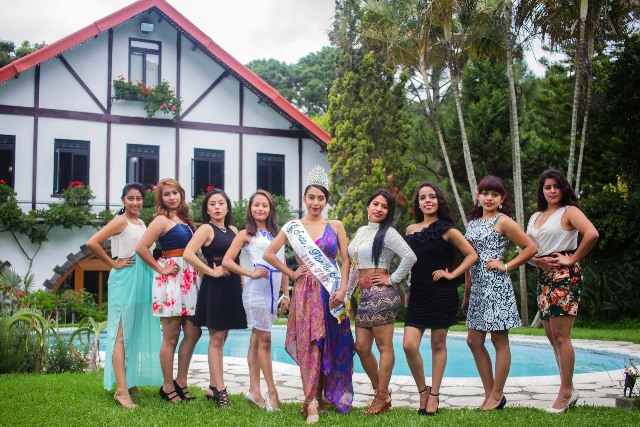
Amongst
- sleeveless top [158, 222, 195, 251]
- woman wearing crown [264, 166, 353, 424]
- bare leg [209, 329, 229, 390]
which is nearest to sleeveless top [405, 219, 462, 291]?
woman wearing crown [264, 166, 353, 424]

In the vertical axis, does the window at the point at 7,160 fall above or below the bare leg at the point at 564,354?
above

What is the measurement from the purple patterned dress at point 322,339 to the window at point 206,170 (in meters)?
11.3

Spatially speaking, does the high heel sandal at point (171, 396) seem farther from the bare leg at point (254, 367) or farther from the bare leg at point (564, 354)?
the bare leg at point (564, 354)

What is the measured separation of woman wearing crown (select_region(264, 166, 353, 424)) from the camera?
4.43m

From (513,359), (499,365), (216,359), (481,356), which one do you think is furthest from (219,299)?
(513,359)

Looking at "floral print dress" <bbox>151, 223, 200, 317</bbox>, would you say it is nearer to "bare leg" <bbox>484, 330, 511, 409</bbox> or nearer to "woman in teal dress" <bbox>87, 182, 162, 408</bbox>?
"woman in teal dress" <bbox>87, 182, 162, 408</bbox>

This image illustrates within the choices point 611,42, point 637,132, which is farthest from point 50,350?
point 611,42

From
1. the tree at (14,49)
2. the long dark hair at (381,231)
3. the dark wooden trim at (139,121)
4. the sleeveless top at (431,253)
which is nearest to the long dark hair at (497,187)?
the sleeveless top at (431,253)

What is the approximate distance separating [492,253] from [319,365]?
141 centimetres

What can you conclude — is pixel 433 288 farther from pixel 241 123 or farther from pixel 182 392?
pixel 241 123

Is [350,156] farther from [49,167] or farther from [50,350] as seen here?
[50,350]

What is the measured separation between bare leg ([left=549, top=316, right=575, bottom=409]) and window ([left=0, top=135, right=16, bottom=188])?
12.7 m

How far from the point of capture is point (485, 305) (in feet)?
14.8

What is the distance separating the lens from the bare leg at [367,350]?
4.52 meters
